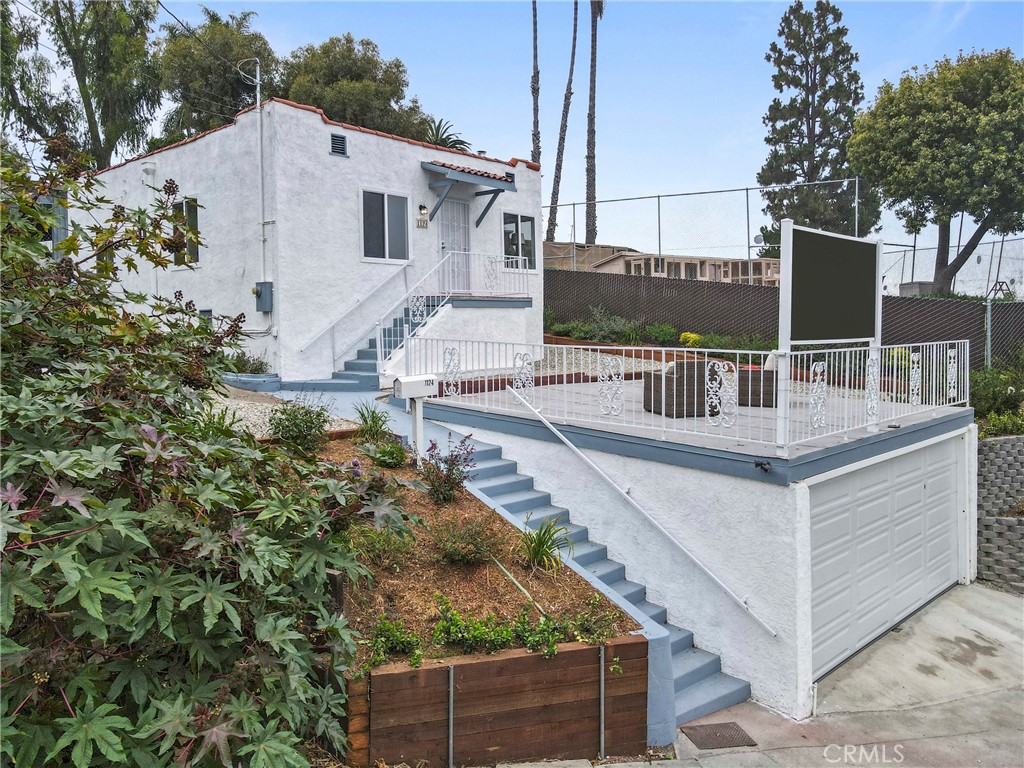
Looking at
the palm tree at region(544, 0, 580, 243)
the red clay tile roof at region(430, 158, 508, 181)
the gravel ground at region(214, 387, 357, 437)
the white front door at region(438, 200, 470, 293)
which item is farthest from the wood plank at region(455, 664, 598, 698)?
the palm tree at region(544, 0, 580, 243)

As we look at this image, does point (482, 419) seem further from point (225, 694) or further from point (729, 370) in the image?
point (225, 694)

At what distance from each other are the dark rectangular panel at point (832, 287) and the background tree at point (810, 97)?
2185 centimetres

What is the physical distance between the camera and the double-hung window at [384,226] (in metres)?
12.4

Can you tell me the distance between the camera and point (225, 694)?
124 inches

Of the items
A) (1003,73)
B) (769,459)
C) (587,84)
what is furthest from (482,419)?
(587,84)

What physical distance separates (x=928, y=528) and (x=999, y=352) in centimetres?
636

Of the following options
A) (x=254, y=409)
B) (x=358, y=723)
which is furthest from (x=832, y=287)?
(x=254, y=409)

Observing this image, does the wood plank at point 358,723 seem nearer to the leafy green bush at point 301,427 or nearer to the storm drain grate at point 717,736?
the storm drain grate at point 717,736

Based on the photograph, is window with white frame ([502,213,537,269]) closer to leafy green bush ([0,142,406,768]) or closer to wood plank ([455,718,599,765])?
leafy green bush ([0,142,406,768])

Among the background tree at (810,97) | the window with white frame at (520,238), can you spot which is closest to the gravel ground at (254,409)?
the window with white frame at (520,238)

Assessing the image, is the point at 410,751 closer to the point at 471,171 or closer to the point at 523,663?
the point at 523,663

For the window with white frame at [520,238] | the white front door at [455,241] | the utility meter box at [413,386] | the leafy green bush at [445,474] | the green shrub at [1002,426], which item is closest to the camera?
the leafy green bush at [445,474]

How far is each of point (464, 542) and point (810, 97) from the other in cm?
2891

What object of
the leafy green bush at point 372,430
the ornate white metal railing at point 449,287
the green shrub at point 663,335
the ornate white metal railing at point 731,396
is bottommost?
the leafy green bush at point 372,430
